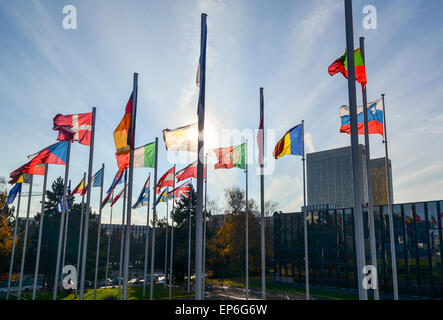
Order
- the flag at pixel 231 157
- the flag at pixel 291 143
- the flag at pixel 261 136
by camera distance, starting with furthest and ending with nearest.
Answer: the flag at pixel 231 157
the flag at pixel 291 143
the flag at pixel 261 136

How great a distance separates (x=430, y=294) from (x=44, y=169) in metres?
39.3

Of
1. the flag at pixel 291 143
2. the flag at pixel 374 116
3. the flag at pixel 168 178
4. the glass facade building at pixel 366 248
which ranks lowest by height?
the glass facade building at pixel 366 248

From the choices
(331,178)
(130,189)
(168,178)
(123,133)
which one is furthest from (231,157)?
(331,178)

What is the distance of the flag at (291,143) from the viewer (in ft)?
57.4

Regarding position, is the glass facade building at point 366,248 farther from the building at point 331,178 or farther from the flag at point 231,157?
the building at point 331,178

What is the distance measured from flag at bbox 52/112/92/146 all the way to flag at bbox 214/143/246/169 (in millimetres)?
7122

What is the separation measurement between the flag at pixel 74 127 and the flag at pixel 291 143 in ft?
32.7

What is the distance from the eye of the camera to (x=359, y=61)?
1280 centimetres

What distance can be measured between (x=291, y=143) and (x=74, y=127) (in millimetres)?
11256

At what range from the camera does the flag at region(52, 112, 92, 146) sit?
16938 mm

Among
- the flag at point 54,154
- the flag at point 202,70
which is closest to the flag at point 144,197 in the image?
the flag at point 54,154
